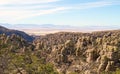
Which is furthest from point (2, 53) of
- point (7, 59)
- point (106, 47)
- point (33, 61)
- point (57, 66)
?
point (106, 47)

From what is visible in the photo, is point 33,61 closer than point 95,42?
Yes

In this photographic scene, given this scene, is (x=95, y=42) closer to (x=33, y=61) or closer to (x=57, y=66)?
(x=57, y=66)

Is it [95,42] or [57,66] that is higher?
[95,42]

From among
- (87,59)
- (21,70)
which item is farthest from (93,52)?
(21,70)

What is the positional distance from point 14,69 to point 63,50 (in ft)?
85.2

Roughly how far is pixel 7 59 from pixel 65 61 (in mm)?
21832

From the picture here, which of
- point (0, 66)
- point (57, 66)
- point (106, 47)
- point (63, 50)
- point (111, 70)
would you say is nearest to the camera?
point (0, 66)

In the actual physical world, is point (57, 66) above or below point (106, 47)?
below

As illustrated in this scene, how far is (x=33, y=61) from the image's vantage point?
62.6 meters

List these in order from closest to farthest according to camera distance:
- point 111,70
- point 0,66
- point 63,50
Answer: point 0,66
point 111,70
point 63,50

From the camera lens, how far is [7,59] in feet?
185

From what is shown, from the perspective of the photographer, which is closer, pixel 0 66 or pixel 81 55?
pixel 0 66

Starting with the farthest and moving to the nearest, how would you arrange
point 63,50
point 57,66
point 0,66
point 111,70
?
point 63,50, point 57,66, point 111,70, point 0,66

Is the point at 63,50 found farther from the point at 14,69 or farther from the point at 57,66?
the point at 14,69
